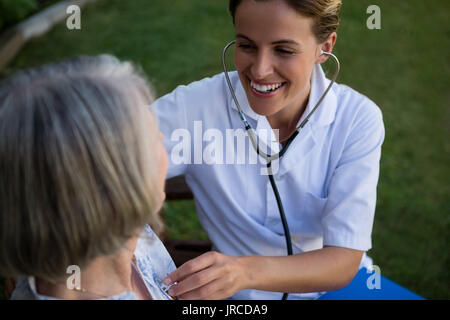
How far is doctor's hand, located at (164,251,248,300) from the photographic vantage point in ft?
4.11

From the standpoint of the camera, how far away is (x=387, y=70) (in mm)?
4664

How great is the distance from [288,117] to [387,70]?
3307 mm

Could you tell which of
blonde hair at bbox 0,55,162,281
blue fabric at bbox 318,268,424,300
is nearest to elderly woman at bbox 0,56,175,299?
blonde hair at bbox 0,55,162,281

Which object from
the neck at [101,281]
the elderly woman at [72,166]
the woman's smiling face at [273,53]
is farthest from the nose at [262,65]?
the neck at [101,281]

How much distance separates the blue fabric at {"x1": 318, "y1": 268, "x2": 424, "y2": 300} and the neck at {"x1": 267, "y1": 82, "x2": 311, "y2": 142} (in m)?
0.59

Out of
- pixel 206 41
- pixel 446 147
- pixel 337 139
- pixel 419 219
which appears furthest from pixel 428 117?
pixel 337 139

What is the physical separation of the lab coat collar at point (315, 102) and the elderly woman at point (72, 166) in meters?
0.67

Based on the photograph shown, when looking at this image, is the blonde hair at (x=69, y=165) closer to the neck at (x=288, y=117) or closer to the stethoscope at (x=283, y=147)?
the stethoscope at (x=283, y=147)

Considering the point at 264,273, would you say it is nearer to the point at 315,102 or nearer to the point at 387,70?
the point at 315,102

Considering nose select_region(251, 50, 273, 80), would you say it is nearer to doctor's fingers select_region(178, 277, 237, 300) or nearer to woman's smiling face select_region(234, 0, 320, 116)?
woman's smiling face select_region(234, 0, 320, 116)

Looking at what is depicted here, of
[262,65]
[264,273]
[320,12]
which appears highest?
[320,12]

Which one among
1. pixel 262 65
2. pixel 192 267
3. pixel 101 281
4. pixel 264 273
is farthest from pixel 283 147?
pixel 101 281
